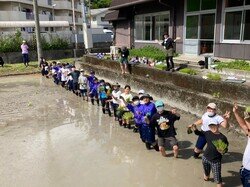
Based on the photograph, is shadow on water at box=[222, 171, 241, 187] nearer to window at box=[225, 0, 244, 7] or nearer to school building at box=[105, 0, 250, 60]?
school building at box=[105, 0, 250, 60]

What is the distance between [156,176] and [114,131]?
10.5 feet

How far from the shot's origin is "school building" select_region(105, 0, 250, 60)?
12.8m

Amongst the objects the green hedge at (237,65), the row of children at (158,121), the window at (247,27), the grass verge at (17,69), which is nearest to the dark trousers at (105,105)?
the row of children at (158,121)

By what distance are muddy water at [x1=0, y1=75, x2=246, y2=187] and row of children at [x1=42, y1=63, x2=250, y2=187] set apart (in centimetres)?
35

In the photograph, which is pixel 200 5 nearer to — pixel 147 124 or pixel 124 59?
pixel 124 59

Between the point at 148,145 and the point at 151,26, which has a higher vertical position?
the point at 151,26

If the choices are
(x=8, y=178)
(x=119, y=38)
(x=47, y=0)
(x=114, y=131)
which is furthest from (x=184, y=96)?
(x=47, y=0)

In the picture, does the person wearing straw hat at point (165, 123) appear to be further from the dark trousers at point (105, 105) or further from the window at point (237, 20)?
the window at point (237, 20)

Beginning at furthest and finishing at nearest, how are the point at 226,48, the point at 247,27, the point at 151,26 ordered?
the point at 151,26
the point at 226,48
the point at 247,27

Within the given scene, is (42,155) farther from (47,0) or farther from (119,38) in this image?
(47,0)

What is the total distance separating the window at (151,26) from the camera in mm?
18017

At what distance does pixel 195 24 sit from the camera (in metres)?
15.5

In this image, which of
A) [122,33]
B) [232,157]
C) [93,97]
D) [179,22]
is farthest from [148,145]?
[122,33]

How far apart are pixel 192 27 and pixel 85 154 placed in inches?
417
